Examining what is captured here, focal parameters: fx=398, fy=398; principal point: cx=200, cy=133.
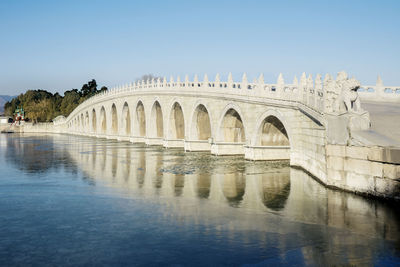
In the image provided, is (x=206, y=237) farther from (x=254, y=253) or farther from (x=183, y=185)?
(x=183, y=185)

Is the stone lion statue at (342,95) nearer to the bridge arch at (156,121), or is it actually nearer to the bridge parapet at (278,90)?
the bridge parapet at (278,90)

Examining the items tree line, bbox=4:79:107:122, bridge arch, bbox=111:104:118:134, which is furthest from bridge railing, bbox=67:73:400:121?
tree line, bbox=4:79:107:122

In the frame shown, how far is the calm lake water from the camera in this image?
345 inches

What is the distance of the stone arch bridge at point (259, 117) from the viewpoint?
16.0m

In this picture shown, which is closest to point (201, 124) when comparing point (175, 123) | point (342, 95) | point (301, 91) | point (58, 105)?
point (175, 123)

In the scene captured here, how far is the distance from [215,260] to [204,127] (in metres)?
27.9

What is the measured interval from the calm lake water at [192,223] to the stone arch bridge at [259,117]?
2373 millimetres

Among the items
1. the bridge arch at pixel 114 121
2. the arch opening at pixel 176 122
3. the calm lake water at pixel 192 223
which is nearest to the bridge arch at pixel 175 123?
the arch opening at pixel 176 122

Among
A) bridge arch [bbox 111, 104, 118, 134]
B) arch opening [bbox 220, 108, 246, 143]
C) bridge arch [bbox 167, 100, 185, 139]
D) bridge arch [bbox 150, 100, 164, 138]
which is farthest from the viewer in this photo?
bridge arch [bbox 111, 104, 118, 134]

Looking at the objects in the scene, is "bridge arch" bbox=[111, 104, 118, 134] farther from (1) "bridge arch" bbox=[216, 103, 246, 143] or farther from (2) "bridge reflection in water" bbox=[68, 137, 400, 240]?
(2) "bridge reflection in water" bbox=[68, 137, 400, 240]

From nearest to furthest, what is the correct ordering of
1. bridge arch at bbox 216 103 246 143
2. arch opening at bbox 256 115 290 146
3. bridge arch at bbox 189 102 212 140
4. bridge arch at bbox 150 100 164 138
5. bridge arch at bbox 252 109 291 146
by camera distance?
bridge arch at bbox 252 109 291 146
arch opening at bbox 256 115 290 146
bridge arch at bbox 216 103 246 143
bridge arch at bbox 189 102 212 140
bridge arch at bbox 150 100 164 138

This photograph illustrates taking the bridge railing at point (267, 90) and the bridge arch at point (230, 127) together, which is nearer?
the bridge railing at point (267, 90)

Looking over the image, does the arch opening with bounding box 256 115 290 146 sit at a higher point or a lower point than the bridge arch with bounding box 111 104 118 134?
lower

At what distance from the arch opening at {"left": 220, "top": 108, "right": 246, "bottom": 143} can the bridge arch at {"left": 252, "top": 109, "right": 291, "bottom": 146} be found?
4389mm
